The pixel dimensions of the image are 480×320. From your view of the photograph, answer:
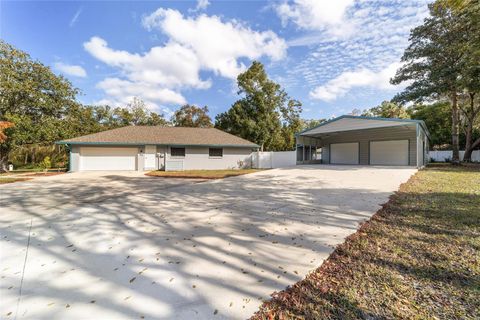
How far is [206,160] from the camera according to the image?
17.7 meters

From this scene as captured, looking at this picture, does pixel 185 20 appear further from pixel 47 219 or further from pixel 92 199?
pixel 47 219

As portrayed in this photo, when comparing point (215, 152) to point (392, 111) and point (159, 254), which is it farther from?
point (392, 111)

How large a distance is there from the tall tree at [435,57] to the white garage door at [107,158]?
22531 mm

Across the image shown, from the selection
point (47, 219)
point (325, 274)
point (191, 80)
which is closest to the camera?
point (325, 274)

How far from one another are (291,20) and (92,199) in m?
11.4

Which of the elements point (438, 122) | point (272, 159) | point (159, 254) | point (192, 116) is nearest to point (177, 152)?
point (272, 159)

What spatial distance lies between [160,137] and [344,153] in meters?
17.7

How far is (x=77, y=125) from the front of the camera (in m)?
19.4

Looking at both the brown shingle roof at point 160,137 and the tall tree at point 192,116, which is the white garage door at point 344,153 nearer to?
the brown shingle roof at point 160,137

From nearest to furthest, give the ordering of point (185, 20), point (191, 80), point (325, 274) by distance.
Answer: point (325, 274) < point (185, 20) < point (191, 80)

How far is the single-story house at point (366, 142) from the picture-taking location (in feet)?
52.2

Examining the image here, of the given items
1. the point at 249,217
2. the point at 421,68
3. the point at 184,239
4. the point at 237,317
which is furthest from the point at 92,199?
the point at 421,68

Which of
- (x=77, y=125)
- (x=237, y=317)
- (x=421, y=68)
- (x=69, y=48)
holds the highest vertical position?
(x=421, y=68)

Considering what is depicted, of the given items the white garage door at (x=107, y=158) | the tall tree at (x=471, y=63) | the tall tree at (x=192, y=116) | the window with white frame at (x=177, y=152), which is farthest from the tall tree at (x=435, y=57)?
the tall tree at (x=192, y=116)
